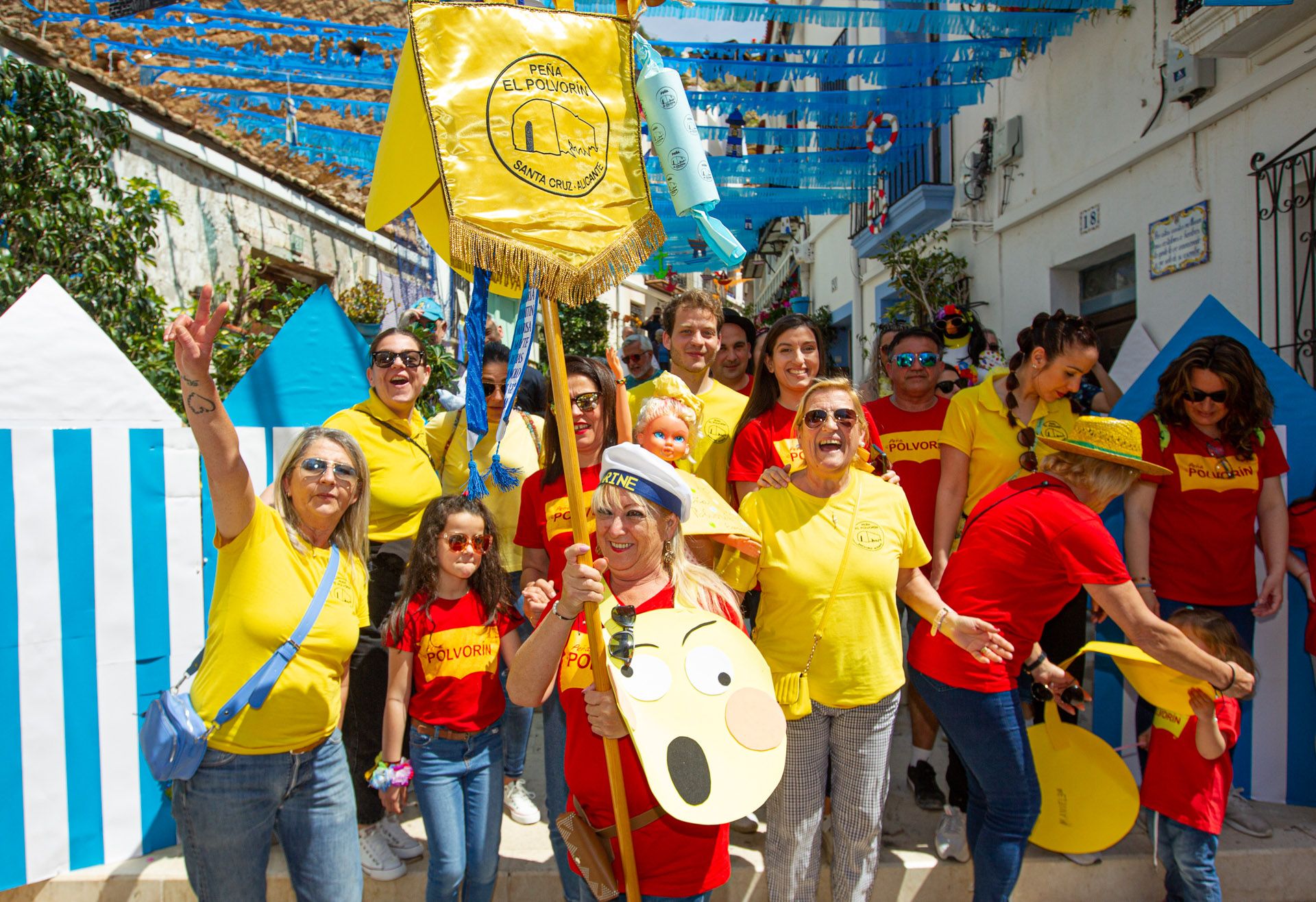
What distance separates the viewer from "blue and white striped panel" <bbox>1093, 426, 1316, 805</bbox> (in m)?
3.79

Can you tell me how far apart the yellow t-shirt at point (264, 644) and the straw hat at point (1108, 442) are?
2.42 m

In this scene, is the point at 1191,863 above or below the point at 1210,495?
below

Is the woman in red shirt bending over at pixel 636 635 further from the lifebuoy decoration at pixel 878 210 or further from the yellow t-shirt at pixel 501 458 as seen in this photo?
the lifebuoy decoration at pixel 878 210

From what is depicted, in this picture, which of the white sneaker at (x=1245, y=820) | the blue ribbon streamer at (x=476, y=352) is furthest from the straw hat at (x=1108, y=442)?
the blue ribbon streamer at (x=476, y=352)

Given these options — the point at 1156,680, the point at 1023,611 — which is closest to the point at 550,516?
the point at 1023,611

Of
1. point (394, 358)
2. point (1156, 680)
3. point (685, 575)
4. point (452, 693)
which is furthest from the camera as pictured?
point (394, 358)

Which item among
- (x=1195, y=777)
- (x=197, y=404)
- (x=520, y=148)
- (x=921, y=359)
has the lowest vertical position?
(x=1195, y=777)

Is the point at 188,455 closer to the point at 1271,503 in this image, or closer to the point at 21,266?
the point at 21,266

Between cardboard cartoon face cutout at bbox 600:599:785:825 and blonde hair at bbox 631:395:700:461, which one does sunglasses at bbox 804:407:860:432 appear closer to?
blonde hair at bbox 631:395:700:461

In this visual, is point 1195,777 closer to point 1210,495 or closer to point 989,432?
point 1210,495

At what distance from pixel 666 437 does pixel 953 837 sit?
199 cm

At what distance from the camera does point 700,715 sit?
6.43 ft

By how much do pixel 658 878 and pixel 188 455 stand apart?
258 centimetres

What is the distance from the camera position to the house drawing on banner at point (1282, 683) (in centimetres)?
379
